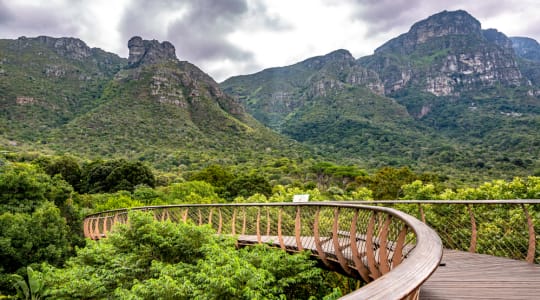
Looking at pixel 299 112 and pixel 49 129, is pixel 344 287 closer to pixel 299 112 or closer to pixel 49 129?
pixel 49 129

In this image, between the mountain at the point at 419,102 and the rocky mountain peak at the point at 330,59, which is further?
the rocky mountain peak at the point at 330,59

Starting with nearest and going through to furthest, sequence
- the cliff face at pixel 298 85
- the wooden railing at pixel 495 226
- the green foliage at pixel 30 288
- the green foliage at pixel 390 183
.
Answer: the wooden railing at pixel 495 226, the green foliage at pixel 30 288, the green foliage at pixel 390 183, the cliff face at pixel 298 85

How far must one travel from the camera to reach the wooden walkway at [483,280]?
9.28ft

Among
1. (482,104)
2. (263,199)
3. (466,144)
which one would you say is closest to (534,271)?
(263,199)

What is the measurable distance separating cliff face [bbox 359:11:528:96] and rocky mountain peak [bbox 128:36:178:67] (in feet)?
322

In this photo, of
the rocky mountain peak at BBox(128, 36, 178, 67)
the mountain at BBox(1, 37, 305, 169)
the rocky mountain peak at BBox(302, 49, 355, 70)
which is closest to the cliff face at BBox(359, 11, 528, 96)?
the rocky mountain peak at BBox(302, 49, 355, 70)

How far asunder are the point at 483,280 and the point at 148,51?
13010 cm

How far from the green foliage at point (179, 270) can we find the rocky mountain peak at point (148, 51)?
377 ft

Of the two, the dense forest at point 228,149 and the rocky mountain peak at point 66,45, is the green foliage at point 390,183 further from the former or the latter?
the rocky mountain peak at point 66,45

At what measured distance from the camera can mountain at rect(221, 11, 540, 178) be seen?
250 feet

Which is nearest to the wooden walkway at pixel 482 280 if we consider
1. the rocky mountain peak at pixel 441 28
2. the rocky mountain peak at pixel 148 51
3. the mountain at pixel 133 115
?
the mountain at pixel 133 115

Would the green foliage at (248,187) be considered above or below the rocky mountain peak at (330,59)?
below

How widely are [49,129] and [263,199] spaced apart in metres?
63.6

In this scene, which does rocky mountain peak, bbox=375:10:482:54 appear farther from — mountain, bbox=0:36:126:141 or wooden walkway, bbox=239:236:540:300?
wooden walkway, bbox=239:236:540:300
